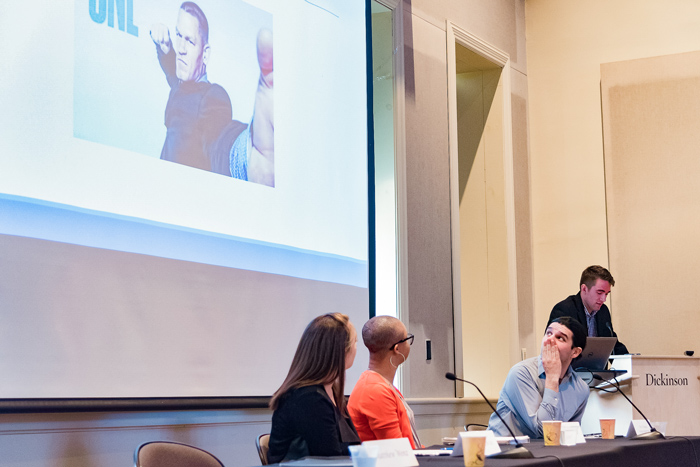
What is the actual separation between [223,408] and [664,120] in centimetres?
424

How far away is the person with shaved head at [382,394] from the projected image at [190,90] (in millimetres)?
1040

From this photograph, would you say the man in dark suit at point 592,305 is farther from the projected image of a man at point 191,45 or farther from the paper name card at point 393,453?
the paper name card at point 393,453

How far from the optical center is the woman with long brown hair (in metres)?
2.16

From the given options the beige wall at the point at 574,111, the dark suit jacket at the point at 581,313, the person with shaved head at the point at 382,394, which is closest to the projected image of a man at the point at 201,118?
the person with shaved head at the point at 382,394

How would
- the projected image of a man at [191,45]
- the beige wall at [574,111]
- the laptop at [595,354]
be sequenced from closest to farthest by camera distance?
the projected image of a man at [191,45] → the laptop at [595,354] → the beige wall at [574,111]

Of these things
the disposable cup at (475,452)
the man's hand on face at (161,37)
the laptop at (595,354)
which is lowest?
the disposable cup at (475,452)

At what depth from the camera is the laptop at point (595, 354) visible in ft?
12.7

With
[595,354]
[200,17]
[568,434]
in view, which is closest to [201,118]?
[200,17]

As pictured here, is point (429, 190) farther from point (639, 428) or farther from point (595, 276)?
point (639, 428)

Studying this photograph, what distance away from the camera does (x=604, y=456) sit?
2.32 meters

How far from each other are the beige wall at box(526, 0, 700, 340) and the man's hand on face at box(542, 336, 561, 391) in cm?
297

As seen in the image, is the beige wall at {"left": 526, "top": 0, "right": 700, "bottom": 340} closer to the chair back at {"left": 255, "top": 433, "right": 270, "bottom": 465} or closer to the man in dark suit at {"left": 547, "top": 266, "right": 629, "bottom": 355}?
the man in dark suit at {"left": 547, "top": 266, "right": 629, "bottom": 355}

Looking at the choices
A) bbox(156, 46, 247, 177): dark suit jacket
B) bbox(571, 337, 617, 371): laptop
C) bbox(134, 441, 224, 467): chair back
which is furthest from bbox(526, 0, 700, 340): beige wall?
bbox(134, 441, 224, 467): chair back

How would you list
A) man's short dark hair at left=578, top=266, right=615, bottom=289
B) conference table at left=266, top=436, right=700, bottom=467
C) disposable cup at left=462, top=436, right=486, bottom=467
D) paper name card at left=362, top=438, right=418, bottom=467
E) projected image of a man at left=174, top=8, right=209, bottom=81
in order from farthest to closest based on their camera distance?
1. man's short dark hair at left=578, top=266, right=615, bottom=289
2. projected image of a man at left=174, top=8, right=209, bottom=81
3. conference table at left=266, top=436, right=700, bottom=467
4. disposable cup at left=462, top=436, right=486, bottom=467
5. paper name card at left=362, top=438, right=418, bottom=467
